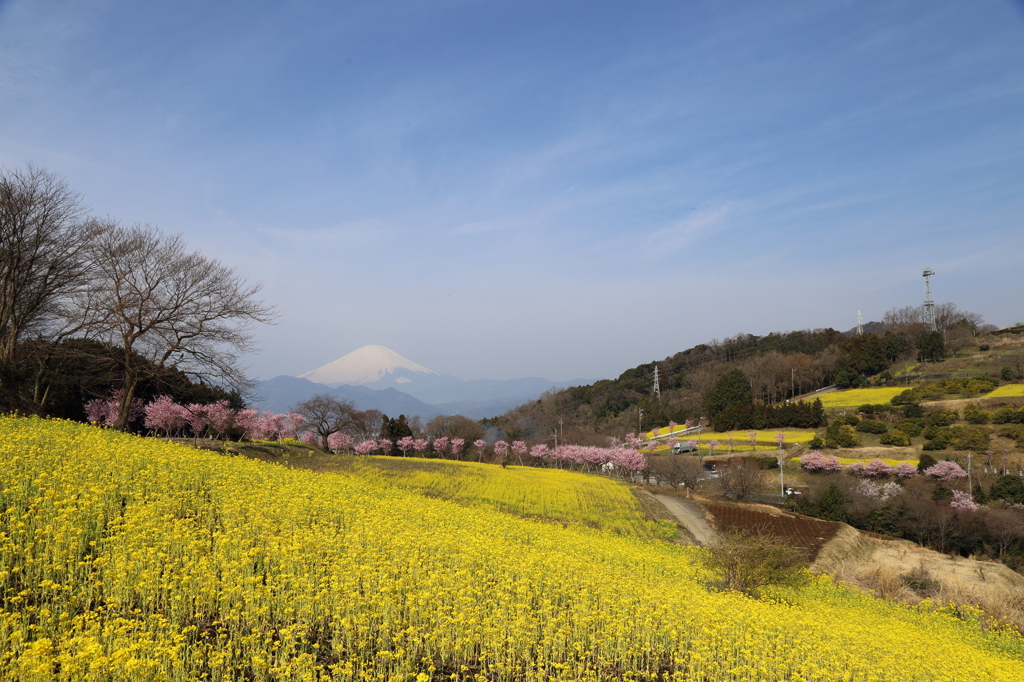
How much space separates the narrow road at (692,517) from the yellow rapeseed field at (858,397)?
4656 centimetres

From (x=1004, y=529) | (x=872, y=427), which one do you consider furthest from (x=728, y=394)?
(x=1004, y=529)

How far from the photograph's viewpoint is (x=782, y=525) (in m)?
28.2

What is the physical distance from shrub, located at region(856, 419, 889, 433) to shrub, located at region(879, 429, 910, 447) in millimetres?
2351

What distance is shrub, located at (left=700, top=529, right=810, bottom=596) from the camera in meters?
13.7

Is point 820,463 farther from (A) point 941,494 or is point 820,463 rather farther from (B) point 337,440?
(B) point 337,440

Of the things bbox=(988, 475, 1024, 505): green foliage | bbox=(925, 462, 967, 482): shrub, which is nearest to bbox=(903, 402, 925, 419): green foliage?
bbox=(925, 462, 967, 482): shrub

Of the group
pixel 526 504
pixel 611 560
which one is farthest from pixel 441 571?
pixel 526 504

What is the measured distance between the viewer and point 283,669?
14.4 ft

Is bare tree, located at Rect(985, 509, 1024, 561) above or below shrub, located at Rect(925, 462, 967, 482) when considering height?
below

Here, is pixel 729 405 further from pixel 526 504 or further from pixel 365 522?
pixel 365 522

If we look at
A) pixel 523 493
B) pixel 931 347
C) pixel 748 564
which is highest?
pixel 931 347

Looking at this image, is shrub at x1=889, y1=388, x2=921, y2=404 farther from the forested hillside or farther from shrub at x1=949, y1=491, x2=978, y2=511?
shrub at x1=949, y1=491, x2=978, y2=511

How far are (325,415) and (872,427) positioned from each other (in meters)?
58.5

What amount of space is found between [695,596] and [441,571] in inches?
207
